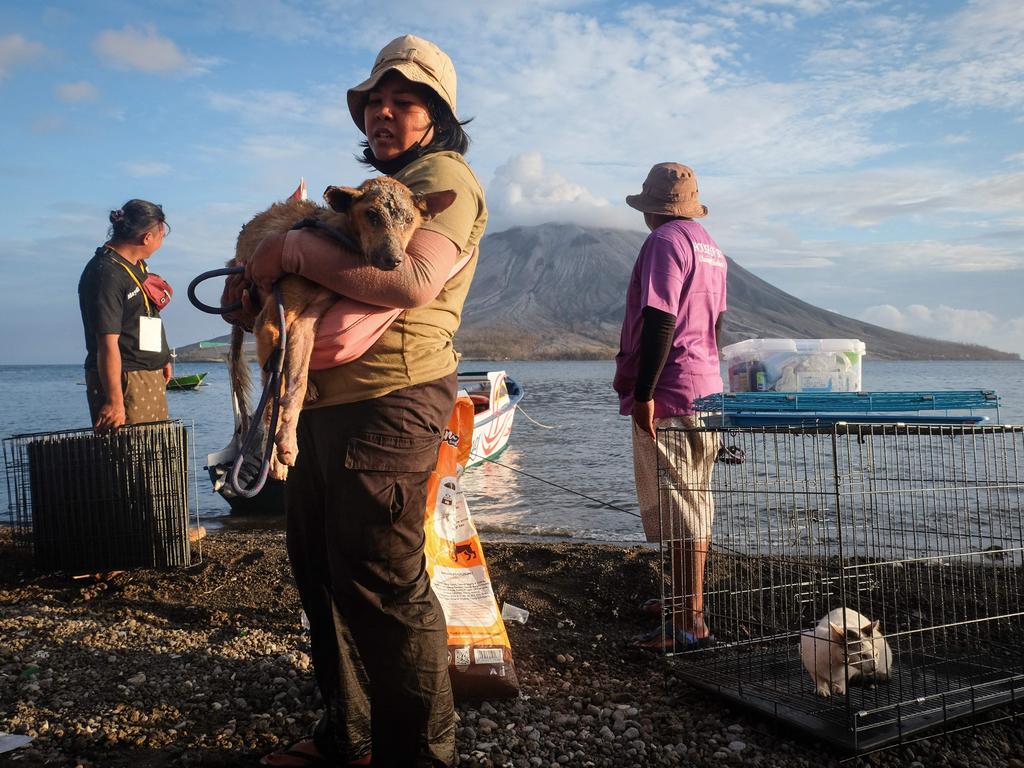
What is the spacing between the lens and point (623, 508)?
27.3 ft

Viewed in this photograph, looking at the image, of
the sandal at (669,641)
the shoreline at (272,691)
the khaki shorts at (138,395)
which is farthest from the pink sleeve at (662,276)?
the khaki shorts at (138,395)

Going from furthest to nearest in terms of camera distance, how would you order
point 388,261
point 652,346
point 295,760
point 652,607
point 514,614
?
point 652,607, point 514,614, point 652,346, point 295,760, point 388,261

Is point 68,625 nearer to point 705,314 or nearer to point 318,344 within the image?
point 318,344

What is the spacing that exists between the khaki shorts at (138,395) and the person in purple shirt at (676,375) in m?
3.27

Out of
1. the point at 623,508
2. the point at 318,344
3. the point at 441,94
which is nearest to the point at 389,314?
the point at 318,344

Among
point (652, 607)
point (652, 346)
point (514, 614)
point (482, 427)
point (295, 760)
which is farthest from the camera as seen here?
point (482, 427)

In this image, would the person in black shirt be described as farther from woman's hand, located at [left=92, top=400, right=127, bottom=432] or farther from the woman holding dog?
the woman holding dog

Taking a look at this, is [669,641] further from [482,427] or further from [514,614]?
[482,427]

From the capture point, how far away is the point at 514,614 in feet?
12.9

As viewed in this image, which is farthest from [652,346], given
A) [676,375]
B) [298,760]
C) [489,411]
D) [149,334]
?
[489,411]

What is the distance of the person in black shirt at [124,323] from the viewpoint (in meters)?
4.57

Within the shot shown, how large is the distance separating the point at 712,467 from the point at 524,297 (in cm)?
14469

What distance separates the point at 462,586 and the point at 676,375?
1406mm

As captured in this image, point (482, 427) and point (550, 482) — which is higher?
point (482, 427)
